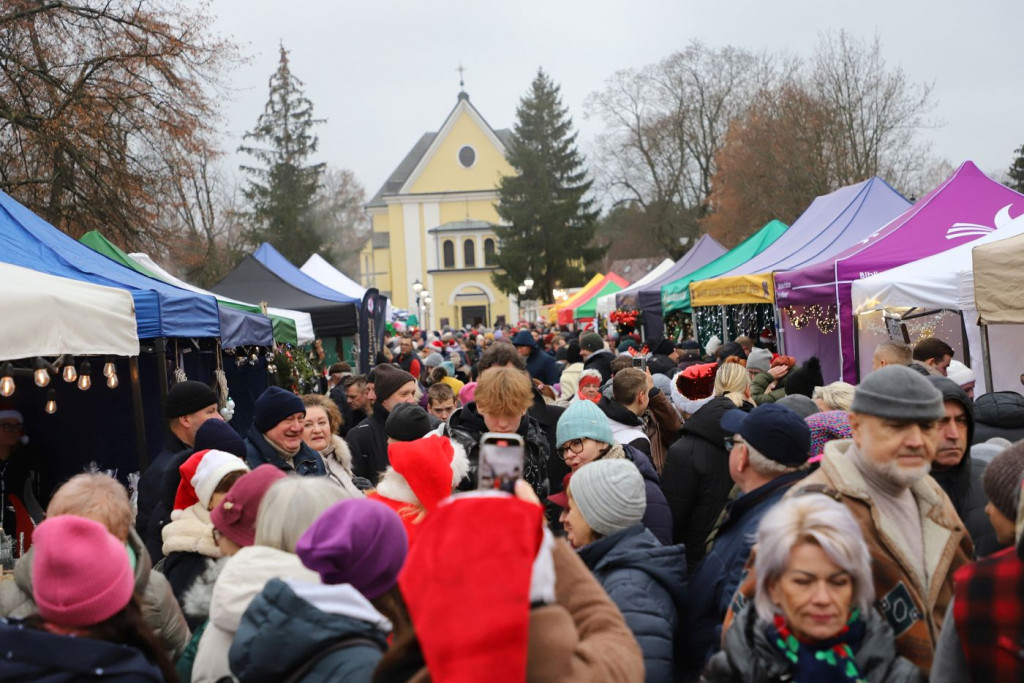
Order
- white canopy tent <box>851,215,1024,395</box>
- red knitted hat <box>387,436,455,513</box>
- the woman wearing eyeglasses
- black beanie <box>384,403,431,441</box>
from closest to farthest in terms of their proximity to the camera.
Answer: red knitted hat <box>387,436,455,513</box>
the woman wearing eyeglasses
black beanie <box>384,403,431,441</box>
white canopy tent <box>851,215,1024,395</box>

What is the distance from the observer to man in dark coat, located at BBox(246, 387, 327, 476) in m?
5.26

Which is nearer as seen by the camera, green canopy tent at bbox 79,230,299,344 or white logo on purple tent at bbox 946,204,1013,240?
green canopy tent at bbox 79,230,299,344

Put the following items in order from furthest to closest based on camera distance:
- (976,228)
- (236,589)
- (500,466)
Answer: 1. (976,228)
2. (236,589)
3. (500,466)

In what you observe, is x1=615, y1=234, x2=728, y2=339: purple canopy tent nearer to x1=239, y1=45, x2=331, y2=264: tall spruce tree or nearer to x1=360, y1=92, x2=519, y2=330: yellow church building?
x1=239, y1=45, x2=331, y2=264: tall spruce tree

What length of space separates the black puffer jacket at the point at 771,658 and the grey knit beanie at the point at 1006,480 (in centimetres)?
70

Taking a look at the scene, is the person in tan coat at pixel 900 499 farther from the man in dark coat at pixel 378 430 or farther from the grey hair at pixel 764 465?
the man in dark coat at pixel 378 430

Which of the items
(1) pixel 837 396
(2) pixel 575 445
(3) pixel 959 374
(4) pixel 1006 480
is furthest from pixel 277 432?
(3) pixel 959 374

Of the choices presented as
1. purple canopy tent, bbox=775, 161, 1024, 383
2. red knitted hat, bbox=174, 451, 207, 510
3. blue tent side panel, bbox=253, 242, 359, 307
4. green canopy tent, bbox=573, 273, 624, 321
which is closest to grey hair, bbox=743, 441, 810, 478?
red knitted hat, bbox=174, 451, 207, 510

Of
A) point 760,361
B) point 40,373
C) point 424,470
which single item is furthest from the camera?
point 760,361

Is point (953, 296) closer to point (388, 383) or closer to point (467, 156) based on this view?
point (388, 383)

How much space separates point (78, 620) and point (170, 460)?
247cm

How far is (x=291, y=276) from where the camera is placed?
19.3 metres

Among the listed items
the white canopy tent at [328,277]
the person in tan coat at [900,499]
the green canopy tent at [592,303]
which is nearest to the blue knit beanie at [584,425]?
the person in tan coat at [900,499]

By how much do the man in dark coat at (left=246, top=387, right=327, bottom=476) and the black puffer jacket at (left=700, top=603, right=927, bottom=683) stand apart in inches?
128
